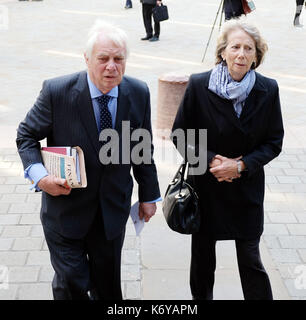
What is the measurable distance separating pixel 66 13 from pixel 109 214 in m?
16.3

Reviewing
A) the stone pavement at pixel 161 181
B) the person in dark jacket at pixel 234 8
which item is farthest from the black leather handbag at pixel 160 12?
the person in dark jacket at pixel 234 8

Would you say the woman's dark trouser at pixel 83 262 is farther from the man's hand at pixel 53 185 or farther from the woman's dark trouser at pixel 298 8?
the woman's dark trouser at pixel 298 8

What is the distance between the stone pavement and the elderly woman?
79cm

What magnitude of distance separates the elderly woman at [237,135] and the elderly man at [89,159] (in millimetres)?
350

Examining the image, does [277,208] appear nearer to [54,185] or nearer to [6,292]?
[6,292]

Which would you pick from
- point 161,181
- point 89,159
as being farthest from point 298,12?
point 89,159

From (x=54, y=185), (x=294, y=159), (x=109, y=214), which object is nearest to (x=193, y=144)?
(x=109, y=214)

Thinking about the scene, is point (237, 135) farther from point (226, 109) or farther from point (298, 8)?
point (298, 8)

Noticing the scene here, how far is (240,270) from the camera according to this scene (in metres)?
3.15

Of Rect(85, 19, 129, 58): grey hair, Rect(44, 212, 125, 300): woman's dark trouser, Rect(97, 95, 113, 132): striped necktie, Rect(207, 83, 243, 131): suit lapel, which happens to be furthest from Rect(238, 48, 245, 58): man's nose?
Rect(44, 212, 125, 300): woman's dark trouser

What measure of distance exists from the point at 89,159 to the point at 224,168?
761 mm

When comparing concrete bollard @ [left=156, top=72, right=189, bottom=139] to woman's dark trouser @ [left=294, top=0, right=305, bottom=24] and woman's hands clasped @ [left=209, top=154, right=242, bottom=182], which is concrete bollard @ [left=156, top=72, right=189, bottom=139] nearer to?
woman's hands clasped @ [left=209, top=154, right=242, bottom=182]

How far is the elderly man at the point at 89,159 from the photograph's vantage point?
257 cm

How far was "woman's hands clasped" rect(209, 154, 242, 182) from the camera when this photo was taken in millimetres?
2867
